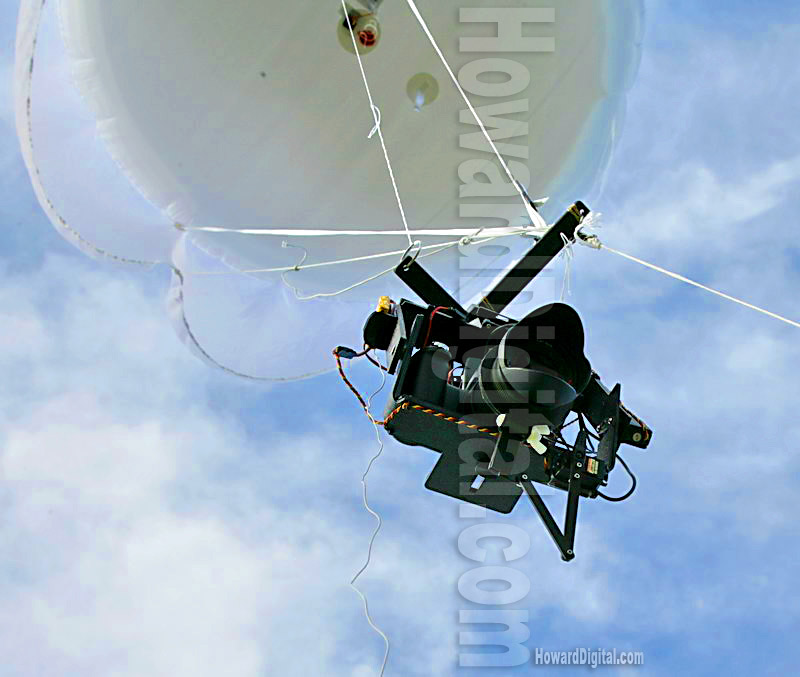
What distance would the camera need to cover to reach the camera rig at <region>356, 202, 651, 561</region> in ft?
11.0

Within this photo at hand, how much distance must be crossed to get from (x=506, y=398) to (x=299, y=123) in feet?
7.37

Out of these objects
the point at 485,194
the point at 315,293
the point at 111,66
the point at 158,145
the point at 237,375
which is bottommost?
the point at 237,375

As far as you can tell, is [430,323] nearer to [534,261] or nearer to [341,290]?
[534,261]

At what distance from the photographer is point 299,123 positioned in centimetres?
483

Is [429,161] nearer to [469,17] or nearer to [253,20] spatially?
[469,17]

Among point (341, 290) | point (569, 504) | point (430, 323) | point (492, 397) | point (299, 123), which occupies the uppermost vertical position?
point (299, 123)

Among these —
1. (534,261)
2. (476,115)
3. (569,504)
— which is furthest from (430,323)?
Answer: (476,115)

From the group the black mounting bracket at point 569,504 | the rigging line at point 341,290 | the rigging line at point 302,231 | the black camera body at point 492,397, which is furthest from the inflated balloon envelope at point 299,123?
the black mounting bracket at point 569,504

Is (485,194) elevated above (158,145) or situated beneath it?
situated beneath

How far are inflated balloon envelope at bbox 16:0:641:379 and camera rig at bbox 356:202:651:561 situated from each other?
64 cm

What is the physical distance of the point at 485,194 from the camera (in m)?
5.10

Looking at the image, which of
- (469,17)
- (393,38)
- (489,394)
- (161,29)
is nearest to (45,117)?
(161,29)

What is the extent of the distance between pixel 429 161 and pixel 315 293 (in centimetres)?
136

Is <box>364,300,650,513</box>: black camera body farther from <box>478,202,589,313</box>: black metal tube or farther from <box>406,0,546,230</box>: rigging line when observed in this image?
<box>406,0,546,230</box>: rigging line
